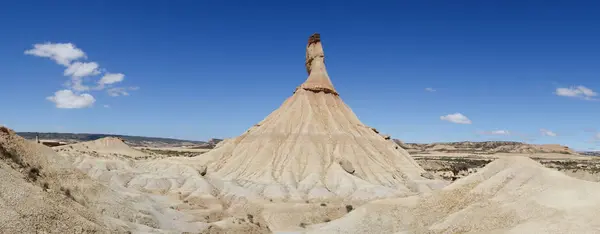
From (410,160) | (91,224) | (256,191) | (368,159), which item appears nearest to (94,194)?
(91,224)

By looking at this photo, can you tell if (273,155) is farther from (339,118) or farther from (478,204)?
(478,204)

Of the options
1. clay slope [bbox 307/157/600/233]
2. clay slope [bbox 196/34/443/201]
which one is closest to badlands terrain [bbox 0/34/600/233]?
clay slope [bbox 307/157/600/233]

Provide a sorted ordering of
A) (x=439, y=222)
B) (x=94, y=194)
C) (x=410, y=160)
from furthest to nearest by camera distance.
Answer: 1. (x=410, y=160)
2. (x=94, y=194)
3. (x=439, y=222)

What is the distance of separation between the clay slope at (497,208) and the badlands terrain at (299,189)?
0.22ft

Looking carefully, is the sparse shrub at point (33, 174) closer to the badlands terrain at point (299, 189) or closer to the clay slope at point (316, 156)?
the badlands terrain at point (299, 189)

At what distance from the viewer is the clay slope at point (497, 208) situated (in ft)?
61.9

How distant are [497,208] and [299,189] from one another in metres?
24.2

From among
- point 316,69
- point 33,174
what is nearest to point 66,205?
point 33,174

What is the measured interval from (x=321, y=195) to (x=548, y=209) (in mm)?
23902

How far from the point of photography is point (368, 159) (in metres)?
52.9

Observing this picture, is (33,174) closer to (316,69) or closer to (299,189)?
(299,189)

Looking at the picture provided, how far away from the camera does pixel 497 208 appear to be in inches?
891

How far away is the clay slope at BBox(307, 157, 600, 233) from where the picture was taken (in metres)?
18.9

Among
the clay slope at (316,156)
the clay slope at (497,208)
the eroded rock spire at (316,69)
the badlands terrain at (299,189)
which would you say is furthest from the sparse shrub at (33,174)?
the eroded rock spire at (316,69)
